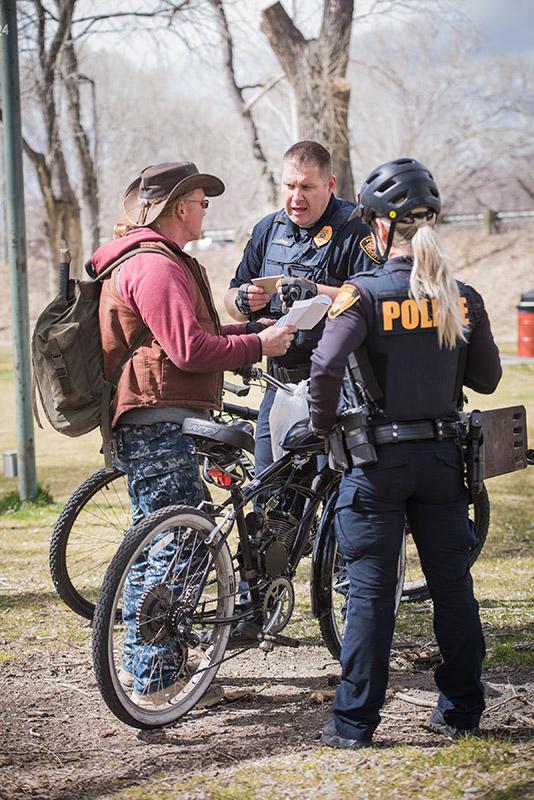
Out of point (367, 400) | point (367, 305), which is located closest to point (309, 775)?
point (367, 400)

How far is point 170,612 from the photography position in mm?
3805

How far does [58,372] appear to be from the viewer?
3.90 m

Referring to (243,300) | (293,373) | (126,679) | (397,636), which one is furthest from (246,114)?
(126,679)

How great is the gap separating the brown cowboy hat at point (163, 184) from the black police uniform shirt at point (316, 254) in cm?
90

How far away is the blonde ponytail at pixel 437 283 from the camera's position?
10.9 feet

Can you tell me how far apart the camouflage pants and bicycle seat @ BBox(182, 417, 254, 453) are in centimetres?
15

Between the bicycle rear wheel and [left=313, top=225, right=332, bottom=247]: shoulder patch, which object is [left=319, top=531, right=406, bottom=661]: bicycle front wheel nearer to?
the bicycle rear wheel

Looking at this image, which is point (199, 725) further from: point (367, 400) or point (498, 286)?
point (498, 286)

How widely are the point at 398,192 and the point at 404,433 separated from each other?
75 cm

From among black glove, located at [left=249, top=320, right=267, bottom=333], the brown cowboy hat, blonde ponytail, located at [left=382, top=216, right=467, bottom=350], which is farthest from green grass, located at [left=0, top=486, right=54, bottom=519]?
blonde ponytail, located at [left=382, top=216, right=467, bottom=350]

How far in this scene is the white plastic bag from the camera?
447 cm

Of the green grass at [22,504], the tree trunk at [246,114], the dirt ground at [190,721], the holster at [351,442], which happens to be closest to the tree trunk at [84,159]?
the tree trunk at [246,114]

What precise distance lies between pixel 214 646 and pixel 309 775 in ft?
2.73

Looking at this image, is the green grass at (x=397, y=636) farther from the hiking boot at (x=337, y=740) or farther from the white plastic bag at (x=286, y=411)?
the white plastic bag at (x=286, y=411)
